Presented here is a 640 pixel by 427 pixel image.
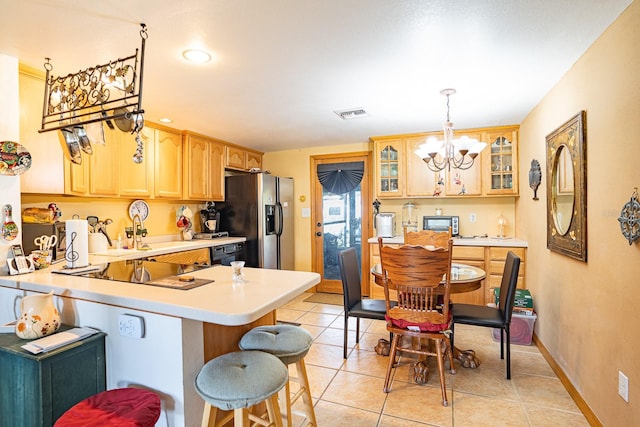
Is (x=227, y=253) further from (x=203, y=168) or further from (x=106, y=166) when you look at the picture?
(x=106, y=166)

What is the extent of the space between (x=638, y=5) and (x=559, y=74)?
88 centimetres

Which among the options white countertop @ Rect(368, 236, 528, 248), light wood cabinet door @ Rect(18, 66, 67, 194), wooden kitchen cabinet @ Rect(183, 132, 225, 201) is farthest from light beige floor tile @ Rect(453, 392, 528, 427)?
wooden kitchen cabinet @ Rect(183, 132, 225, 201)

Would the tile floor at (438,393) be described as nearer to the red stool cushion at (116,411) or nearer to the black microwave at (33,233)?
the red stool cushion at (116,411)

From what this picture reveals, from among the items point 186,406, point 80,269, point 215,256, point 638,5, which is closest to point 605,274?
point 638,5

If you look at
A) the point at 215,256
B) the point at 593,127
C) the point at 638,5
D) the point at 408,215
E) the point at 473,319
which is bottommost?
the point at 473,319

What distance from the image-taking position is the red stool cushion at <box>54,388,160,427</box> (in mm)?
1088

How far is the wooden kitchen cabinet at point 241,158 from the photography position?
4.50m

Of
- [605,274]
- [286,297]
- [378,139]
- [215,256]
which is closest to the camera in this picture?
[286,297]

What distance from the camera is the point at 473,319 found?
95.7 inches

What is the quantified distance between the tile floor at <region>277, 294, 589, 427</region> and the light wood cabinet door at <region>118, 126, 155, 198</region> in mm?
2371

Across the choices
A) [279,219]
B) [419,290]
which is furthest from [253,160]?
[419,290]

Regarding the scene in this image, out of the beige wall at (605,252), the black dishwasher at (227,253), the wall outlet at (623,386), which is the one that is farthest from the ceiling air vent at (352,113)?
the wall outlet at (623,386)

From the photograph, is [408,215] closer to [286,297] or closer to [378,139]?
[378,139]

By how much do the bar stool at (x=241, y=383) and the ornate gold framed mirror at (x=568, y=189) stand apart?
2.02 metres
